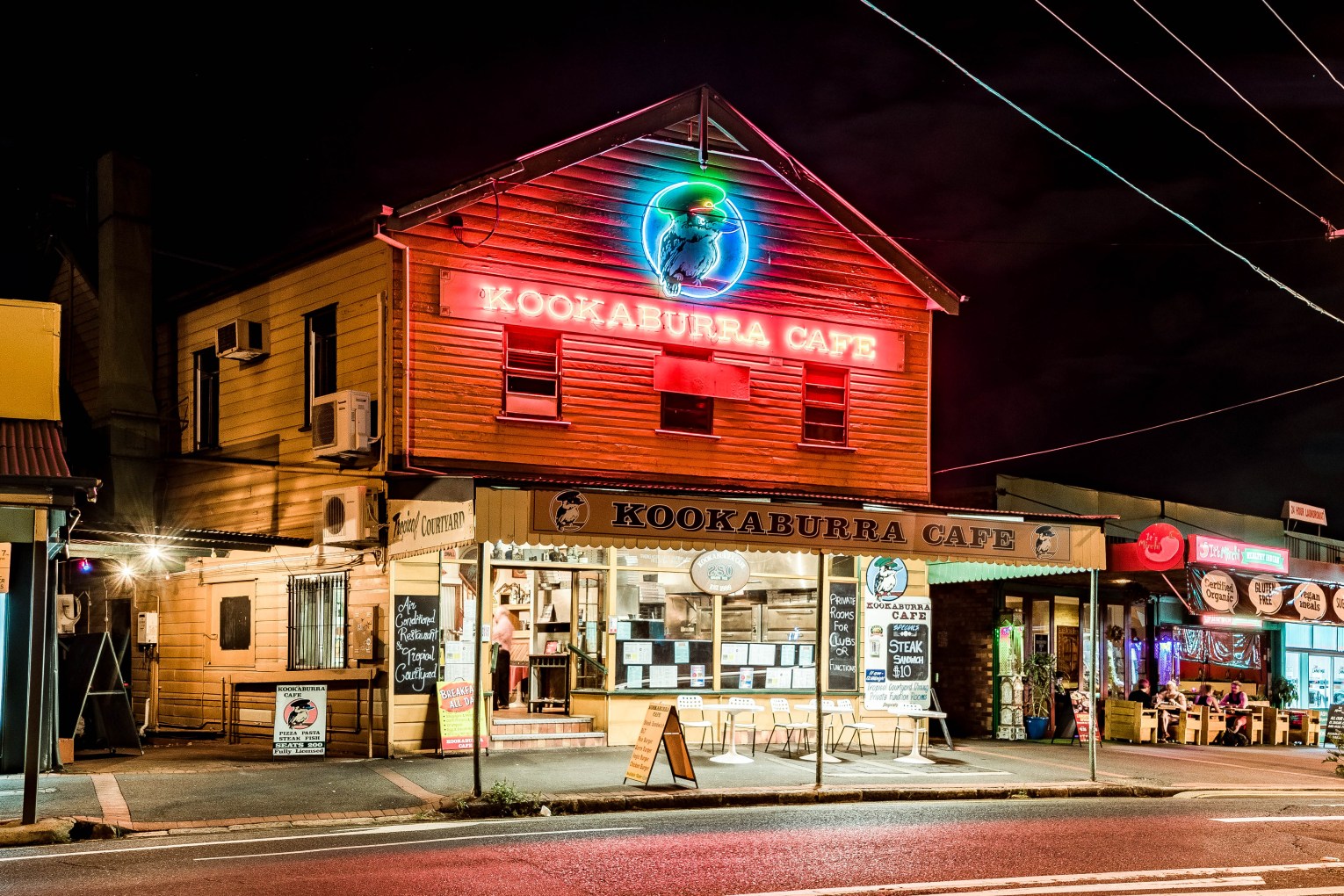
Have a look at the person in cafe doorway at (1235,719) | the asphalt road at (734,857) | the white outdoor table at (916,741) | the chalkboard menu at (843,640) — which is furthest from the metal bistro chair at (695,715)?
the person in cafe doorway at (1235,719)

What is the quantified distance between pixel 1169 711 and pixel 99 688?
18336 mm

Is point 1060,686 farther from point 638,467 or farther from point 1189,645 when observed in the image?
point 638,467

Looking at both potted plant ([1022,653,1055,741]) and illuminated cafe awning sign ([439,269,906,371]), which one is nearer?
illuminated cafe awning sign ([439,269,906,371])

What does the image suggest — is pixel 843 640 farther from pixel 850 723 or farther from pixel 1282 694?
pixel 1282 694

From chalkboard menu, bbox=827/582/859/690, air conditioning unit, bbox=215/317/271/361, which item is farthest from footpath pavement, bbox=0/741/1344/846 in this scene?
air conditioning unit, bbox=215/317/271/361

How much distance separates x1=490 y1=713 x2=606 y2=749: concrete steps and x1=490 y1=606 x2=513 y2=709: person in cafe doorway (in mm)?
1032

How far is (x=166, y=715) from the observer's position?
20906mm

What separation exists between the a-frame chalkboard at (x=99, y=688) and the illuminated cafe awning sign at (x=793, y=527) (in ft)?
22.5

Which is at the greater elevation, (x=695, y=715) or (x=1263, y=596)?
(x=1263, y=596)

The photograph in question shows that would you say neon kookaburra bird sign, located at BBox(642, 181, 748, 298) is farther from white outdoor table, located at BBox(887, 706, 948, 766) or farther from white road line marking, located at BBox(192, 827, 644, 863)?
white road line marking, located at BBox(192, 827, 644, 863)

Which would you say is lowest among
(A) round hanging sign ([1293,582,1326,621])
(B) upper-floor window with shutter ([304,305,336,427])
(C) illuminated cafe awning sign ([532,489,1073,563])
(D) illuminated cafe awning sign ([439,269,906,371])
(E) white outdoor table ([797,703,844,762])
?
(E) white outdoor table ([797,703,844,762])

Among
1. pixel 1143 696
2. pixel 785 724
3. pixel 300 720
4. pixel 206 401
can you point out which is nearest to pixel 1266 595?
pixel 1143 696

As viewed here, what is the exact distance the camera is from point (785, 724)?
58.0 feet

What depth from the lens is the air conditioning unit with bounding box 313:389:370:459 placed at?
55.2 ft
